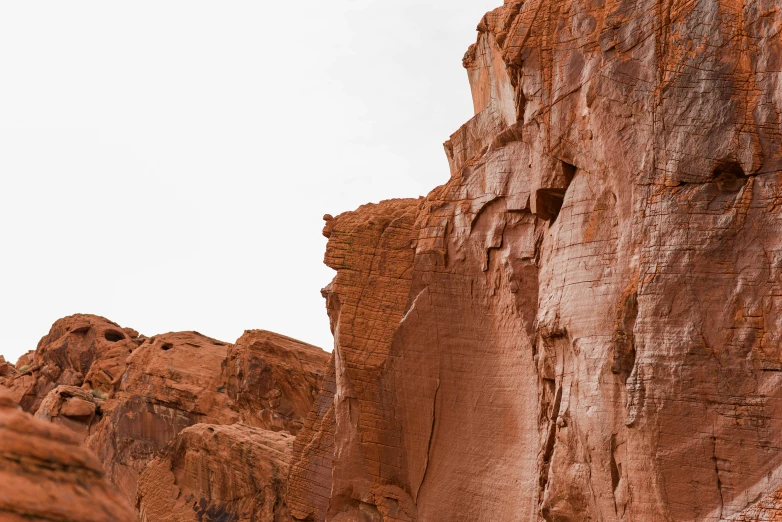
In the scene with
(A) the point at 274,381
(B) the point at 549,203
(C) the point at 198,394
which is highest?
(B) the point at 549,203

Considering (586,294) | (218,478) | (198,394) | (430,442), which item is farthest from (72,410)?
(586,294)

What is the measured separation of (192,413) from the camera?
109ft

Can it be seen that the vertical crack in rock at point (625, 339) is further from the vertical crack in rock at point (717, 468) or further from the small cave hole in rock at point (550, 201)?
the small cave hole in rock at point (550, 201)

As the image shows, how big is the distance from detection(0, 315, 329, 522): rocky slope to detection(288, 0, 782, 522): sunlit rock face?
660 centimetres

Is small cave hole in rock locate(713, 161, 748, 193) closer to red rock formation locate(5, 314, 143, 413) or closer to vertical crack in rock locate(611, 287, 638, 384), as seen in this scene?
vertical crack in rock locate(611, 287, 638, 384)

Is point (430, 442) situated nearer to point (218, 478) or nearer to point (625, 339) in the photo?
point (625, 339)

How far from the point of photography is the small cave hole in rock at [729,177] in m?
12.2

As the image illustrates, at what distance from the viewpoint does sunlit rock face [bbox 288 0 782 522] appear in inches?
466

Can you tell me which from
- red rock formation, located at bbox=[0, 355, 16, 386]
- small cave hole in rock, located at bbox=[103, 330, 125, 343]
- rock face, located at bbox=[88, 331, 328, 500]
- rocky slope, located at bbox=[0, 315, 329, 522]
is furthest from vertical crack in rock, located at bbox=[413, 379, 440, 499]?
red rock formation, located at bbox=[0, 355, 16, 386]

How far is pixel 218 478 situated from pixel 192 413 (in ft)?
Answer: 32.9

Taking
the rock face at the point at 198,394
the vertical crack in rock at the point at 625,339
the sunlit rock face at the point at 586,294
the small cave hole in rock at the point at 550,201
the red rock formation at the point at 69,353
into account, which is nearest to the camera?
the sunlit rock face at the point at 586,294

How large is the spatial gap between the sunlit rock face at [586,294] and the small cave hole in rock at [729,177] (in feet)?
0.08

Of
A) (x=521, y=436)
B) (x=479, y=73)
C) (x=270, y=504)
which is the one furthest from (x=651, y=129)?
(x=270, y=504)

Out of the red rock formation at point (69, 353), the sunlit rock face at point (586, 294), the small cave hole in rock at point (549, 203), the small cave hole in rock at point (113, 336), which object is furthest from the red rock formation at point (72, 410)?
the small cave hole in rock at point (549, 203)
